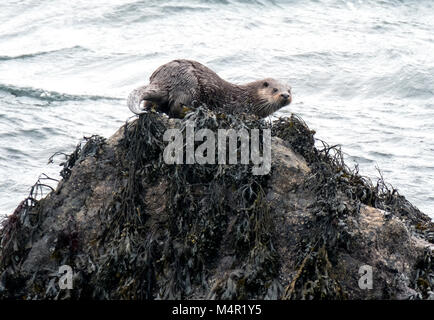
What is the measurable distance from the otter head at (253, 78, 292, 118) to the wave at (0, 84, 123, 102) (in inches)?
228

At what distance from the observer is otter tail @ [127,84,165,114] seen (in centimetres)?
556

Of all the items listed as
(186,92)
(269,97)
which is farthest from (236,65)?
(186,92)

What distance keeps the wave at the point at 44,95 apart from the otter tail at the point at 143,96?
20.4ft

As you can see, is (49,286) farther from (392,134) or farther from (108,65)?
(108,65)

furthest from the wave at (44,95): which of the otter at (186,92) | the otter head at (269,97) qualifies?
the otter at (186,92)

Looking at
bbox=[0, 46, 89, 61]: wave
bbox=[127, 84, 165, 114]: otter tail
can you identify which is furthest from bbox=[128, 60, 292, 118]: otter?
bbox=[0, 46, 89, 61]: wave

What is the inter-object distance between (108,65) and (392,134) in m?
6.55

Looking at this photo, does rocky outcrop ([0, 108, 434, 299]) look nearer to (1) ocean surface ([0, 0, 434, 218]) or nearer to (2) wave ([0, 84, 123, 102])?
(1) ocean surface ([0, 0, 434, 218])

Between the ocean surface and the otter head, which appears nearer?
Result: the otter head

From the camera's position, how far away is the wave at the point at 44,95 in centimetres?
1205

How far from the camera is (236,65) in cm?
1455

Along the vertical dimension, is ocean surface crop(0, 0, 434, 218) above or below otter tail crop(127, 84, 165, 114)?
below
